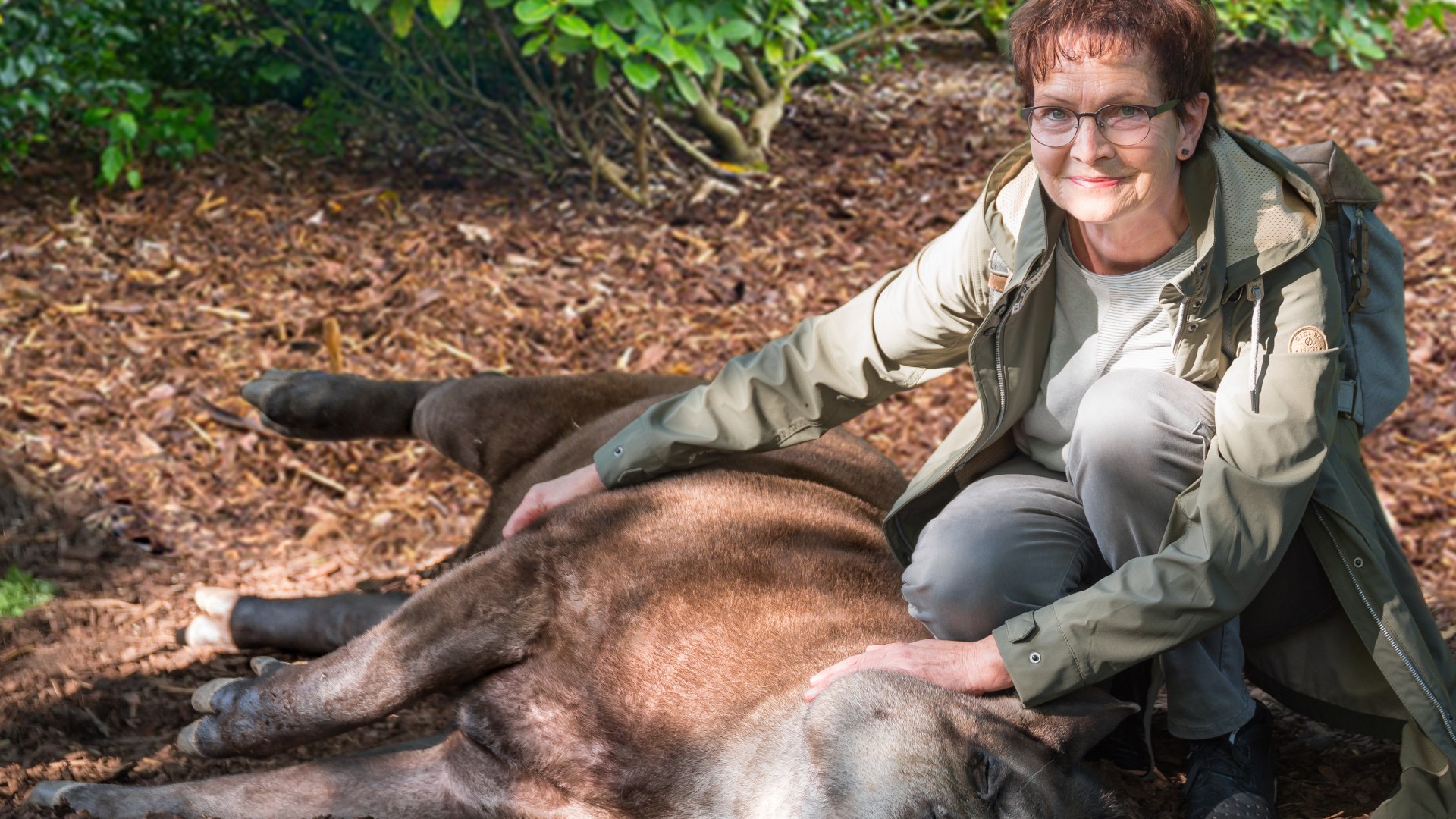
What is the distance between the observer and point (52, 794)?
3244mm

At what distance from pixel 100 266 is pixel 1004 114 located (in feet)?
17.9

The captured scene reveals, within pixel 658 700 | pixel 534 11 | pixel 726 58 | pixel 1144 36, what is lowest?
pixel 658 700

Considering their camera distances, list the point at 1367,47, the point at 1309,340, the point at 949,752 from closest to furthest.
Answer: the point at 949,752, the point at 1309,340, the point at 1367,47

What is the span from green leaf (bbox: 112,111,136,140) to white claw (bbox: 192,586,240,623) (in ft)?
9.16

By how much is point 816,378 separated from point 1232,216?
1057 mm

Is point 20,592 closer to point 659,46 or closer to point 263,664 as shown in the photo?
point 263,664

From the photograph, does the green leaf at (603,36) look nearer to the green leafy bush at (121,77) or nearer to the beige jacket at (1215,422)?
the green leafy bush at (121,77)

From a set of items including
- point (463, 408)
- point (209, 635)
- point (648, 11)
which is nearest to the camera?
point (209, 635)

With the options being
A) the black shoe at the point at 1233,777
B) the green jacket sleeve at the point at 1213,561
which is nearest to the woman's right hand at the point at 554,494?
the green jacket sleeve at the point at 1213,561

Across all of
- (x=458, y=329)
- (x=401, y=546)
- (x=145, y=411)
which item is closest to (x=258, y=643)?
(x=401, y=546)

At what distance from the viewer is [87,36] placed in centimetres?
632

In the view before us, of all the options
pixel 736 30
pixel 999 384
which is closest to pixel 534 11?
pixel 736 30

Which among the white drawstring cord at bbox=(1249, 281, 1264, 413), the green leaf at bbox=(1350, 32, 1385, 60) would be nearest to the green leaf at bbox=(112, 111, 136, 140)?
the white drawstring cord at bbox=(1249, 281, 1264, 413)

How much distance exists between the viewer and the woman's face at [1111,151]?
9.27 feet
